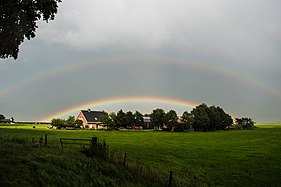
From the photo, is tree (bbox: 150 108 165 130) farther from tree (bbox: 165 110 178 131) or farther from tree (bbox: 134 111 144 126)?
tree (bbox: 134 111 144 126)

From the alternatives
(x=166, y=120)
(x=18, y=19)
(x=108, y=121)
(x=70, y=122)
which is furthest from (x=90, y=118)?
(x=18, y=19)

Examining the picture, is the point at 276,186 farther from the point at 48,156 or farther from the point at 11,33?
the point at 11,33

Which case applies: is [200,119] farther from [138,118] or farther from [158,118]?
[138,118]

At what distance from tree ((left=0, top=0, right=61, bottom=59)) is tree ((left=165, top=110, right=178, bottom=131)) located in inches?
4621

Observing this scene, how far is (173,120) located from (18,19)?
122325mm

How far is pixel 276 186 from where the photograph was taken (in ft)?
86.4

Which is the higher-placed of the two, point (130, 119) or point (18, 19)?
point (18, 19)

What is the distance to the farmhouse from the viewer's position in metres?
163

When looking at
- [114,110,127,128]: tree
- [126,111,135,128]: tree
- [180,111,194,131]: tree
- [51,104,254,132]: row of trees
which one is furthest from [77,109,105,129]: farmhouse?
[180,111,194,131]: tree

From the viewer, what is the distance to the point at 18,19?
2367 centimetres

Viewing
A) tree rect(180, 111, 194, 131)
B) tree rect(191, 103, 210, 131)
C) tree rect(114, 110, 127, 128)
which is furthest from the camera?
tree rect(191, 103, 210, 131)

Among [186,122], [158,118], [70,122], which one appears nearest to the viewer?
[186,122]

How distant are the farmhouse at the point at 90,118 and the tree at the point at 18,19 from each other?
135 meters

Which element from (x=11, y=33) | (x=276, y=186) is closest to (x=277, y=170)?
(x=276, y=186)
